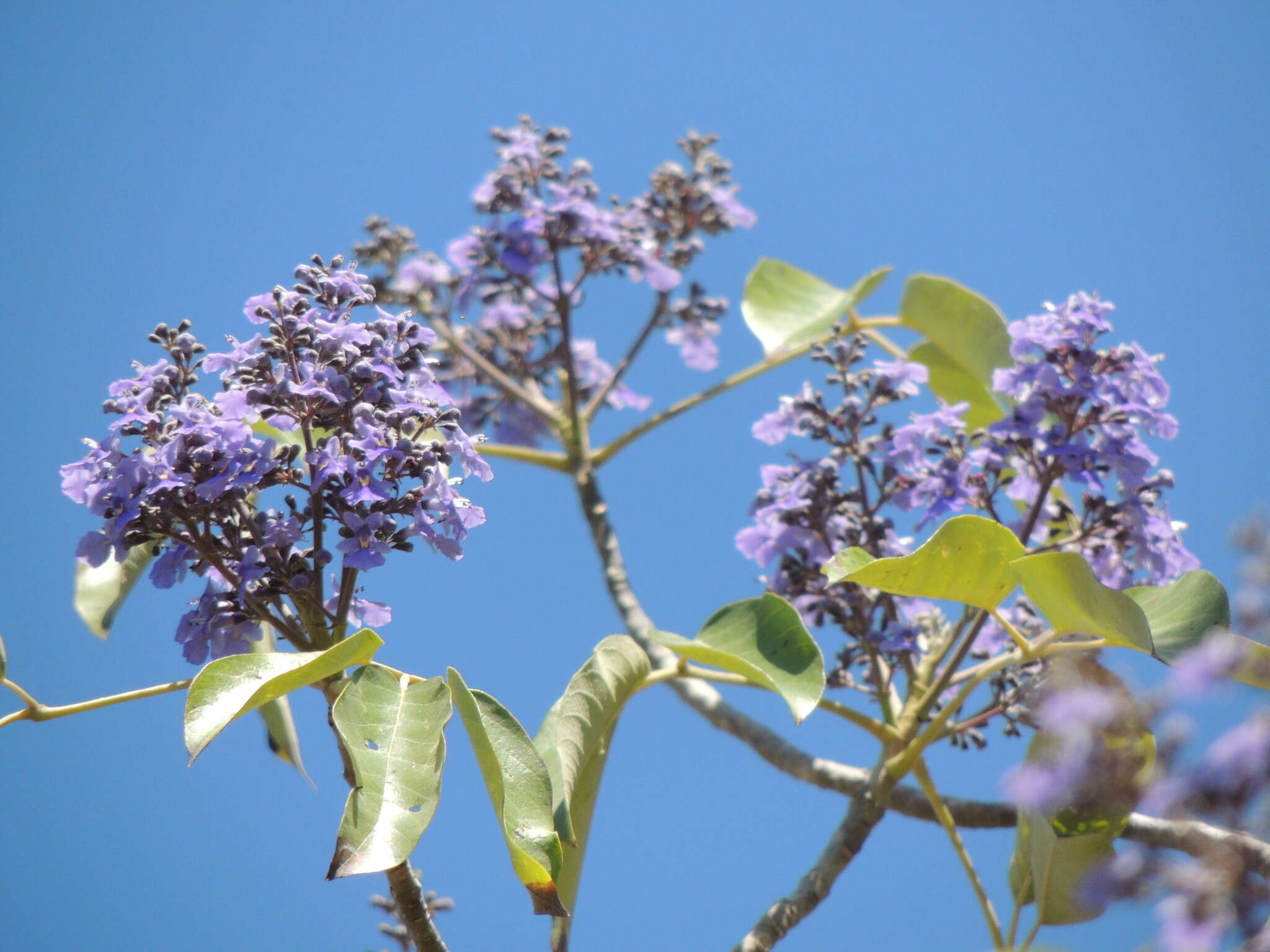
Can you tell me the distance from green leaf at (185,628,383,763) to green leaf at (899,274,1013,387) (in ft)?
4.95

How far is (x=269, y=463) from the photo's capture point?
1.52 meters

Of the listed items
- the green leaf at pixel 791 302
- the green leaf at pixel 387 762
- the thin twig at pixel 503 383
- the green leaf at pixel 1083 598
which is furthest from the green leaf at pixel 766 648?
the thin twig at pixel 503 383

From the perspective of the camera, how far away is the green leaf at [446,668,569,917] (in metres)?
1.31

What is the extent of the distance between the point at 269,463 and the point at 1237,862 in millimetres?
1200

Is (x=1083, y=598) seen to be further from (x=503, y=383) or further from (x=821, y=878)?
(x=503, y=383)

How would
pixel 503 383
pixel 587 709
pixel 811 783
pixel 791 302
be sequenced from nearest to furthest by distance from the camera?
pixel 587 709
pixel 811 783
pixel 791 302
pixel 503 383

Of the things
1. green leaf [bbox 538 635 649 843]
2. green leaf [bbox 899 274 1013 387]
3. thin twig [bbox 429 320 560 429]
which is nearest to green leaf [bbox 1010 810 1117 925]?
green leaf [bbox 538 635 649 843]

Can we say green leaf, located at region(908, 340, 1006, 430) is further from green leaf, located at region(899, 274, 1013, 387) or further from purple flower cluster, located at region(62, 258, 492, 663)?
purple flower cluster, located at region(62, 258, 492, 663)

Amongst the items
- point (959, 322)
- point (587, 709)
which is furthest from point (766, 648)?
point (959, 322)

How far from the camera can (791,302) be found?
2633 mm

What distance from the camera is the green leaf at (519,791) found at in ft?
4.30

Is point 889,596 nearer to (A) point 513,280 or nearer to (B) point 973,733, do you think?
(B) point 973,733

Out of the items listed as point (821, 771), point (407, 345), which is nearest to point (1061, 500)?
point (821, 771)

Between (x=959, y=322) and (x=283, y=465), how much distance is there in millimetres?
1537
